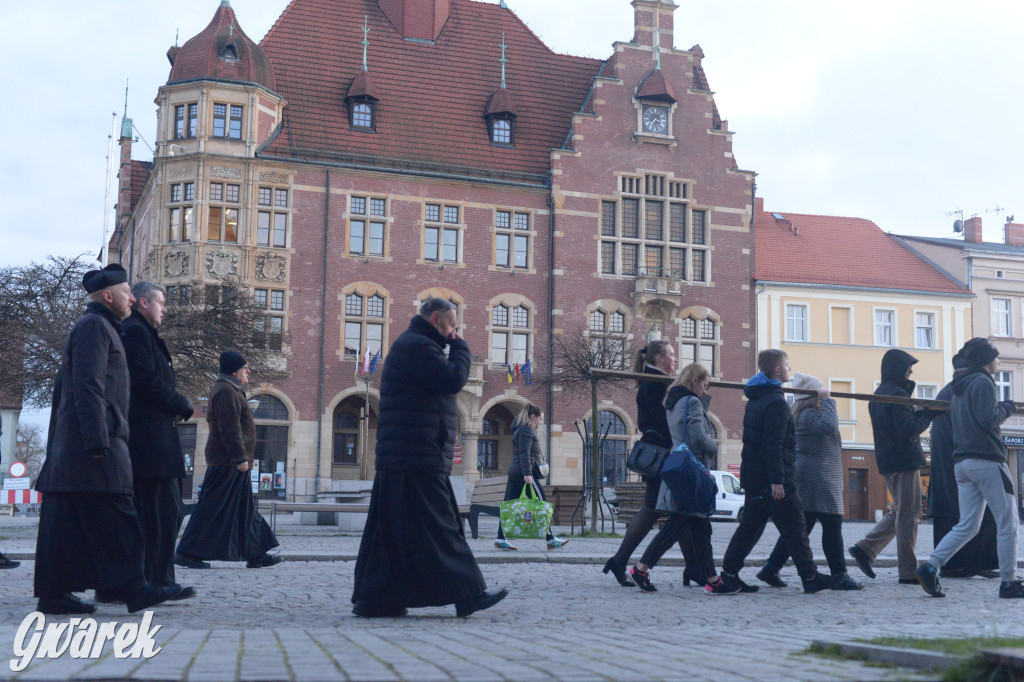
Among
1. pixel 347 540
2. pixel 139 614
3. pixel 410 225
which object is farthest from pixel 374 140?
pixel 139 614

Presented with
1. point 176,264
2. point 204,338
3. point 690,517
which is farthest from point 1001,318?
point 690,517

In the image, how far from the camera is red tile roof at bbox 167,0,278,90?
4025 centimetres

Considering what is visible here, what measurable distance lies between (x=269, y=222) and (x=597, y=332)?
38.3 ft

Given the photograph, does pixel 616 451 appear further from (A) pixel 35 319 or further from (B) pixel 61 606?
(B) pixel 61 606

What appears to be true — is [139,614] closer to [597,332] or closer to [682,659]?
[682,659]

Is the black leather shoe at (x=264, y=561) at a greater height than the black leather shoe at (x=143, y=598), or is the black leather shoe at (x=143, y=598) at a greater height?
the black leather shoe at (x=143, y=598)

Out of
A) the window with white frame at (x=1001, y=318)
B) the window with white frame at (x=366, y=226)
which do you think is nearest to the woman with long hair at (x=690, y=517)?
the window with white frame at (x=366, y=226)

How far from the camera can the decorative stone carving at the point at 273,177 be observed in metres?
40.2

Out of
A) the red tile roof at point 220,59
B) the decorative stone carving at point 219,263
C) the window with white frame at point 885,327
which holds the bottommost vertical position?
the window with white frame at point 885,327

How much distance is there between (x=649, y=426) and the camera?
10195 millimetres

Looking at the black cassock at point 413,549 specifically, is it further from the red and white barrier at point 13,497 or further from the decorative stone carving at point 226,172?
the decorative stone carving at point 226,172

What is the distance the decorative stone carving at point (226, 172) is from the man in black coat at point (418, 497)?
3368cm

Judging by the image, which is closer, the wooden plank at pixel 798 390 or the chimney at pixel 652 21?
the wooden plank at pixel 798 390

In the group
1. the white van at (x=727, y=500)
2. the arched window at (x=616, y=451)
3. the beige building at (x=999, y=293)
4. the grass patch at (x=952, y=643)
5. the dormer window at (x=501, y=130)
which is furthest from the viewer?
the beige building at (x=999, y=293)
